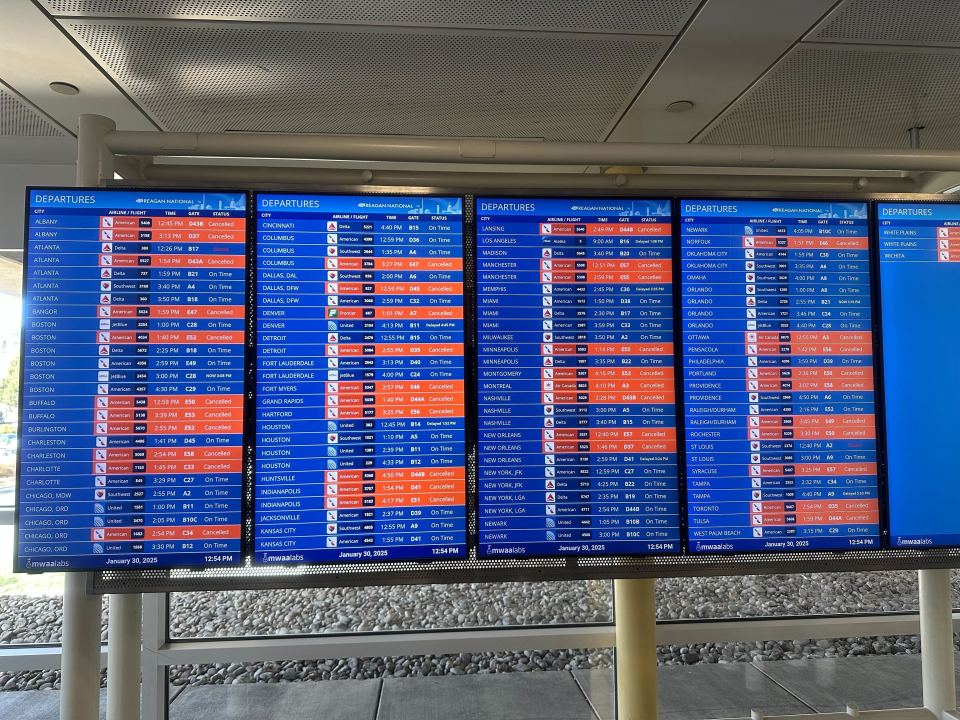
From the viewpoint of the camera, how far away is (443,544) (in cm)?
184

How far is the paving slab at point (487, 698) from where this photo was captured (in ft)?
9.73

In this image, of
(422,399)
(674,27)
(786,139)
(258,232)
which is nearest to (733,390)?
(422,399)

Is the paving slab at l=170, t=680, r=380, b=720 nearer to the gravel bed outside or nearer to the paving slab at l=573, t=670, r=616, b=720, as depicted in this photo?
the gravel bed outside

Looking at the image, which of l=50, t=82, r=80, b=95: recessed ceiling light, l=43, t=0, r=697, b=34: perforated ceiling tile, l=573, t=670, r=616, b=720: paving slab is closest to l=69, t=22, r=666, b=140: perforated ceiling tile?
l=43, t=0, r=697, b=34: perforated ceiling tile

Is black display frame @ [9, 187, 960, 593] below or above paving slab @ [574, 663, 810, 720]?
above

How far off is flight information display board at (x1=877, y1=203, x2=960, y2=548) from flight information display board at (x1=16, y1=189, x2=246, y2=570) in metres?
1.99

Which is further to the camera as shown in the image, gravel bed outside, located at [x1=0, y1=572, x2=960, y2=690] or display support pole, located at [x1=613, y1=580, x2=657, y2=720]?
gravel bed outside, located at [x1=0, y1=572, x2=960, y2=690]

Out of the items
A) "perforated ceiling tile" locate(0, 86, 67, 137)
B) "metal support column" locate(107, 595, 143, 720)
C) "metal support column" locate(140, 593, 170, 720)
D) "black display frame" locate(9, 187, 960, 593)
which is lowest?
"metal support column" locate(140, 593, 170, 720)

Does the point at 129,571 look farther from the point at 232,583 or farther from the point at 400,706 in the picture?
the point at 400,706

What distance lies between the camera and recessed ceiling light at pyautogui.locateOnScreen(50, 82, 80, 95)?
237 centimetres

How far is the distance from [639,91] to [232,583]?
2.26 metres

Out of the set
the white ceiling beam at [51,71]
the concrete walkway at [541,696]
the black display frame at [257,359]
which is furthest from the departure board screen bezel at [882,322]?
the white ceiling beam at [51,71]

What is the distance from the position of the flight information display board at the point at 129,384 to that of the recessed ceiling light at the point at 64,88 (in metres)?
0.85

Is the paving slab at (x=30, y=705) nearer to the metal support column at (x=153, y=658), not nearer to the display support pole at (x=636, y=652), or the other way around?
the metal support column at (x=153, y=658)
